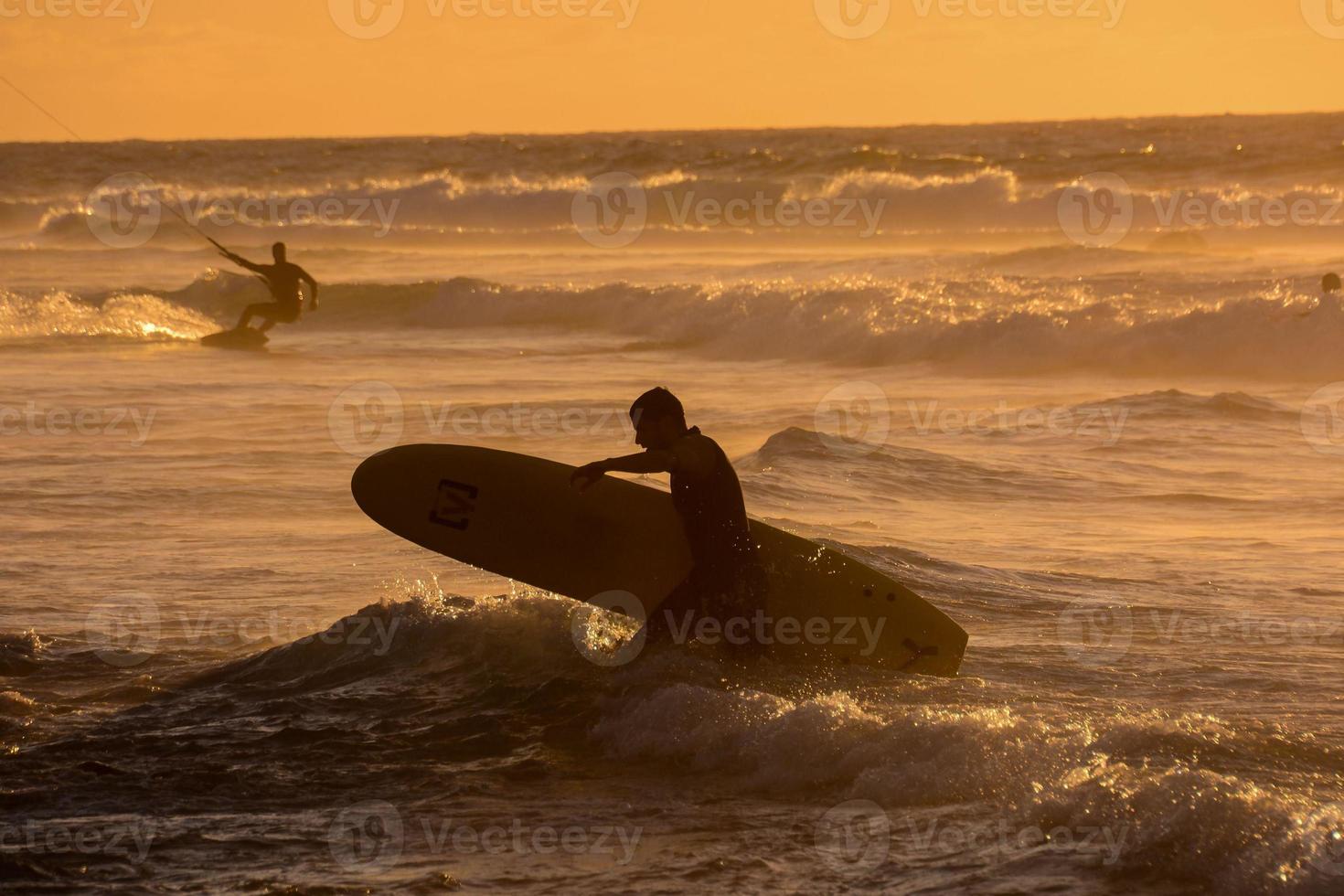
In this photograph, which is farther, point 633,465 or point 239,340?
point 239,340

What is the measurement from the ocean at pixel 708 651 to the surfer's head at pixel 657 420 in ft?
3.37

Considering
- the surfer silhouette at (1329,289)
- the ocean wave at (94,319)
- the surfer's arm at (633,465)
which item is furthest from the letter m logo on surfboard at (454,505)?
the surfer silhouette at (1329,289)

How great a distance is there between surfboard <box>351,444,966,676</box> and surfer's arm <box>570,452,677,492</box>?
95cm

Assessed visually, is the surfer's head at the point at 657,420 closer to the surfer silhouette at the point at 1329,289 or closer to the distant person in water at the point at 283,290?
the distant person in water at the point at 283,290

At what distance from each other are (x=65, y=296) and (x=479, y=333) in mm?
6953

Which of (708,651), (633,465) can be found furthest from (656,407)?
(708,651)

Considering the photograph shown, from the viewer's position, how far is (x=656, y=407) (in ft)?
20.3

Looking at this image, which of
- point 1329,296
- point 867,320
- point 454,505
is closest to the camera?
point 454,505

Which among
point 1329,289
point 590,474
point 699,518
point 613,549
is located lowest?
point 613,549

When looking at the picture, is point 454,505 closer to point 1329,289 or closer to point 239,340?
point 239,340

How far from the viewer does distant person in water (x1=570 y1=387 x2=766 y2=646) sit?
618 cm

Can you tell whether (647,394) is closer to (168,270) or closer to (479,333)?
(479,333)

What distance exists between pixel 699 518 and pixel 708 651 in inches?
23.7

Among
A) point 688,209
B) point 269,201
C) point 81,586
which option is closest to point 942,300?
point 81,586
